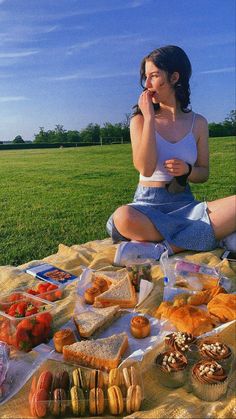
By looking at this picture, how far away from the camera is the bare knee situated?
4.03 meters

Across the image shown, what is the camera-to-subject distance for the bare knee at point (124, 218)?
4027mm

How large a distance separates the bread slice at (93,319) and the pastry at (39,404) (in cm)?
63

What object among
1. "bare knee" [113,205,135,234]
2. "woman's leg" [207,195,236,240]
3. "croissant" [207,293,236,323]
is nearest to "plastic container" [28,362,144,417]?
"croissant" [207,293,236,323]

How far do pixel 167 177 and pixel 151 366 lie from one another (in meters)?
2.40

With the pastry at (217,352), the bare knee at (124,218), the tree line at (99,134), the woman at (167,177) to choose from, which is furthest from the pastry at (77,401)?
the tree line at (99,134)

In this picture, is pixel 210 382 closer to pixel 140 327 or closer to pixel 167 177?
pixel 140 327

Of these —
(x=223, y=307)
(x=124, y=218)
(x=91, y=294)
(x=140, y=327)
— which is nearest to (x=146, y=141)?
(x=124, y=218)

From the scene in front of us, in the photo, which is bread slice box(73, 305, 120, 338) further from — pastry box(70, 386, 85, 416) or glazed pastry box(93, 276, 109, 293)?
pastry box(70, 386, 85, 416)

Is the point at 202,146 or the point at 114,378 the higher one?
the point at 202,146

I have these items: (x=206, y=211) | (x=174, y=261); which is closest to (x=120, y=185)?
(x=206, y=211)

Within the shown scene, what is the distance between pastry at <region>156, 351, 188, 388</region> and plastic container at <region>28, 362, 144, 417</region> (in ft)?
0.55

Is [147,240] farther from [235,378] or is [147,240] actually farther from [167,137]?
[235,378]

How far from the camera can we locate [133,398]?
1.95 meters

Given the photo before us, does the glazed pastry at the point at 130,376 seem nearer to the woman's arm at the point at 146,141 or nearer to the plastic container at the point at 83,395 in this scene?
the plastic container at the point at 83,395
